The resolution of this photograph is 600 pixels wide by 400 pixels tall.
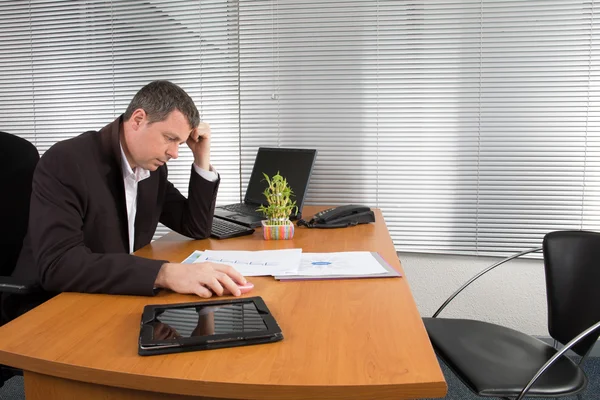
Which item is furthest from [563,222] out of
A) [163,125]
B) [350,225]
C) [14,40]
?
[14,40]

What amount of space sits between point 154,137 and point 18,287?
0.61 m

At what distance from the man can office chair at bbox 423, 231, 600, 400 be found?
0.88 m

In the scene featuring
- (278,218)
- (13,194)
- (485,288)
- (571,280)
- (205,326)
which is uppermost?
(13,194)

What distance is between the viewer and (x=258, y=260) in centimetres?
163

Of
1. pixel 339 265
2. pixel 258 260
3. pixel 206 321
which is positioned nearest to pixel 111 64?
pixel 258 260

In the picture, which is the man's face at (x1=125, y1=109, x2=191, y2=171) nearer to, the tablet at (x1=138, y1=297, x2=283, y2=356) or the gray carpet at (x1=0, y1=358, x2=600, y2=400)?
the tablet at (x1=138, y1=297, x2=283, y2=356)

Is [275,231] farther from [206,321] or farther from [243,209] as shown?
[206,321]

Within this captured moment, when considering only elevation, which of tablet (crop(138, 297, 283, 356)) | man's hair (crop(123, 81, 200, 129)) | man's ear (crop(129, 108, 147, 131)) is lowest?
tablet (crop(138, 297, 283, 356))

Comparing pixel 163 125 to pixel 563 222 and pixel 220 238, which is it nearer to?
pixel 220 238

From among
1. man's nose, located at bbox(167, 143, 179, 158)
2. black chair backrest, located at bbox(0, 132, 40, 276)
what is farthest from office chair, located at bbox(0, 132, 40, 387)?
man's nose, located at bbox(167, 143, 179, 158)

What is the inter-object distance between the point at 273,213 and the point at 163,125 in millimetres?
529

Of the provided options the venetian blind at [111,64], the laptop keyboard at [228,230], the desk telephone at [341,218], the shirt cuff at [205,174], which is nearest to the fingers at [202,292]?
the laptop keyboard at [228,230]

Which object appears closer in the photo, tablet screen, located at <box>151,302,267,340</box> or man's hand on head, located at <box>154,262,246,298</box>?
tablet screen, located at <box>151,302,267,340</box>

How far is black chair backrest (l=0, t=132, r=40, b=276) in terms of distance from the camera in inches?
74.8
